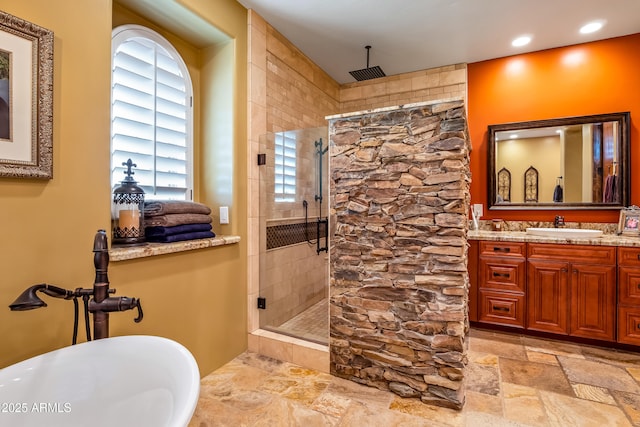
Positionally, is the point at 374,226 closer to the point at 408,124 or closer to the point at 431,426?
the point at 408,124

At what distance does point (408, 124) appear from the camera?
A: 6.58 feet

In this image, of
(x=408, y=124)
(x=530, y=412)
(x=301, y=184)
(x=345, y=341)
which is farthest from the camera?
(x=301, y=184)

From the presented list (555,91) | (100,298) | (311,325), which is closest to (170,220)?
(100,298)

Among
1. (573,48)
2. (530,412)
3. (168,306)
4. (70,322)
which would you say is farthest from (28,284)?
(573,48)

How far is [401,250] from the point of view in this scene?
80.4 inches

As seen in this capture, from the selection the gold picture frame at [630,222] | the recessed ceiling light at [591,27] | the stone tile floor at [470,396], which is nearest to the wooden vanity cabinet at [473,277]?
the stone tile floor at [470,396]

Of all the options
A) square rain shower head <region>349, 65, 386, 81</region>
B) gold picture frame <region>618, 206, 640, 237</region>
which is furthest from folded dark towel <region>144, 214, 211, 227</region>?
gold picture frame <region>618, 206, 640, 237</region>

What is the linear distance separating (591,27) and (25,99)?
4082mm

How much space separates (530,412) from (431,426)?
62 cm

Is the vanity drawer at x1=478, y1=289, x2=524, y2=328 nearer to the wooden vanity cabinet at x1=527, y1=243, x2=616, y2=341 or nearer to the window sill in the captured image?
the wooden vanity cabinet at x1=527, y1=243, x2=616, y2=341

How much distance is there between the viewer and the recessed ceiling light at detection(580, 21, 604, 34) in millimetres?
2797

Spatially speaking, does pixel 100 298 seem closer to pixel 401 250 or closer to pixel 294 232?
pixel 401 250

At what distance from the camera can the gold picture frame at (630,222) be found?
9.39ft

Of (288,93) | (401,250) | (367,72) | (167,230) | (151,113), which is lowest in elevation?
(401,250)
